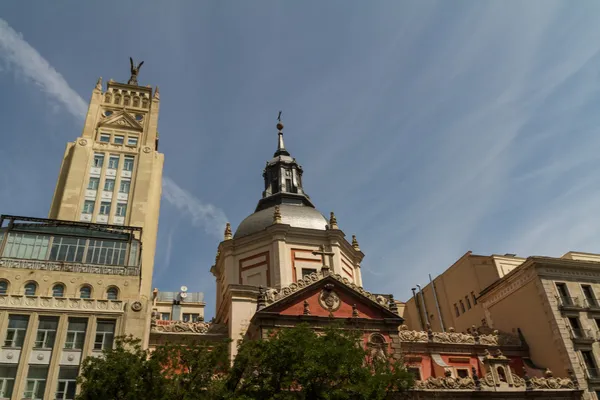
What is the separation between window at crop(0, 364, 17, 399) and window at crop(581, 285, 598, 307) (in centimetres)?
3889

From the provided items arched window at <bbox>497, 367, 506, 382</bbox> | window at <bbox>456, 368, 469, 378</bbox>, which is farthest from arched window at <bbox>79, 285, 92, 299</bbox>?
arched window at <bbox>497, 367, 506, 382</bbox>

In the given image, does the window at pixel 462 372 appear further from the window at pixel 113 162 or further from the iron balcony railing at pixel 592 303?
the window at pixel 113 162

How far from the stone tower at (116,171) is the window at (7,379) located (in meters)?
14.2

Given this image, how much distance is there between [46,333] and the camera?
28.1m

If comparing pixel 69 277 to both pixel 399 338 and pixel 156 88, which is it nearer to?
pixel 399 338

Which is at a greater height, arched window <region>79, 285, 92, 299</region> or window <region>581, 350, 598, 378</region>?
arched window <region>79, 285, 92, 299</region>

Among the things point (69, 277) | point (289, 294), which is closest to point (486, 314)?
point (289, 294)

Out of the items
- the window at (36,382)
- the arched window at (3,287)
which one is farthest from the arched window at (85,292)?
the window at (36,382)

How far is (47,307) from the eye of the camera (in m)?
28.6

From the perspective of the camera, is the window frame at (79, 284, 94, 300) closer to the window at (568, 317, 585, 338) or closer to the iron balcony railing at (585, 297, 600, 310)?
the window at (568, 317, 585, 338)

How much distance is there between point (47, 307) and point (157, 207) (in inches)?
860

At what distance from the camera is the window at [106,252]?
3238cm

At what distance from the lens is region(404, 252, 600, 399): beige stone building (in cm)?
3609

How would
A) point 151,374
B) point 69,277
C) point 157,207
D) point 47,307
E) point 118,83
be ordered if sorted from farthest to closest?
point 118,83 < point 157,207 < point 69,277 < point 47,307 < point 151,374
